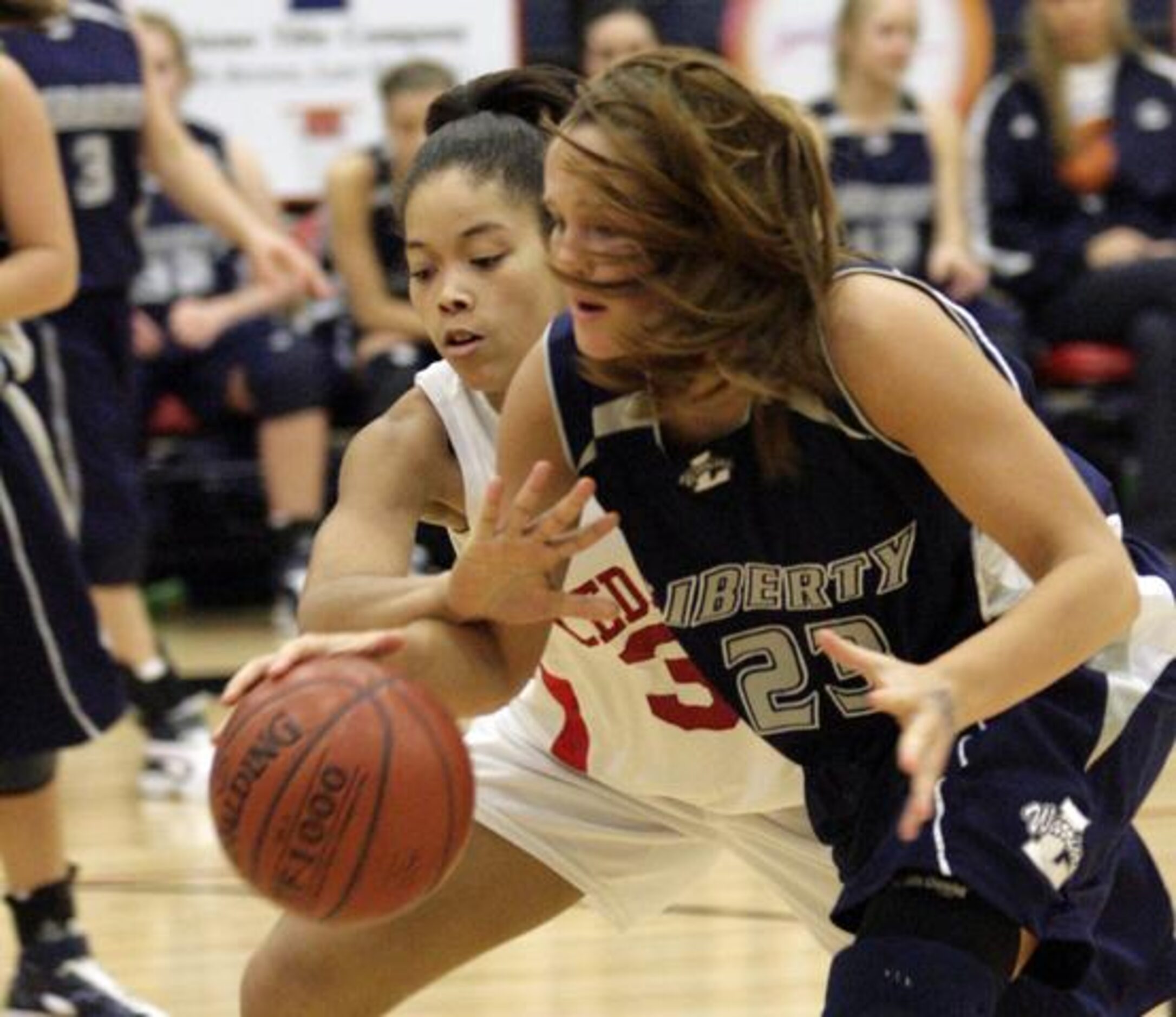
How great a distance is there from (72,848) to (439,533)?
4.94 ft

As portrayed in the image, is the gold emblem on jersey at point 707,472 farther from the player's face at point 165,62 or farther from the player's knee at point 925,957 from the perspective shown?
the player's face at point 165,62

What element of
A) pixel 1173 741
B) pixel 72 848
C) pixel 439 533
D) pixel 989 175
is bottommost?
pixel 72 848

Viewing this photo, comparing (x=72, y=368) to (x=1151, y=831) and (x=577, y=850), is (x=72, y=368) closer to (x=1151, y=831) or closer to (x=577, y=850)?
(x=1151, y=831)

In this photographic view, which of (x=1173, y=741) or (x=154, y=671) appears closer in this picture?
(x=1173, y=741)

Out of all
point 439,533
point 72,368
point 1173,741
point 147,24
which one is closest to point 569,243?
point 1173,741

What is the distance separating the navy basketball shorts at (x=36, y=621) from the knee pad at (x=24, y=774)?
2 centimetres

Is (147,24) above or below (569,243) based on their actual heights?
below

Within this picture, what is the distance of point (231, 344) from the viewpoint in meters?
7.45

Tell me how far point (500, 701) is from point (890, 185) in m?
5.27

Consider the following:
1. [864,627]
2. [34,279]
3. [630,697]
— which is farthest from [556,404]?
[34,279]

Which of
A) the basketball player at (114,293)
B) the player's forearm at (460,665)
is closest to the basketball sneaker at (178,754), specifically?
the basketball player at (114,293)

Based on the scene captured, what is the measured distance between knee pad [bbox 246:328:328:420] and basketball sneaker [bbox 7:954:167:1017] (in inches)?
137

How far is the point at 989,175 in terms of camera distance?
7844 mm

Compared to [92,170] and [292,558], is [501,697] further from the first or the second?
[292,558]
